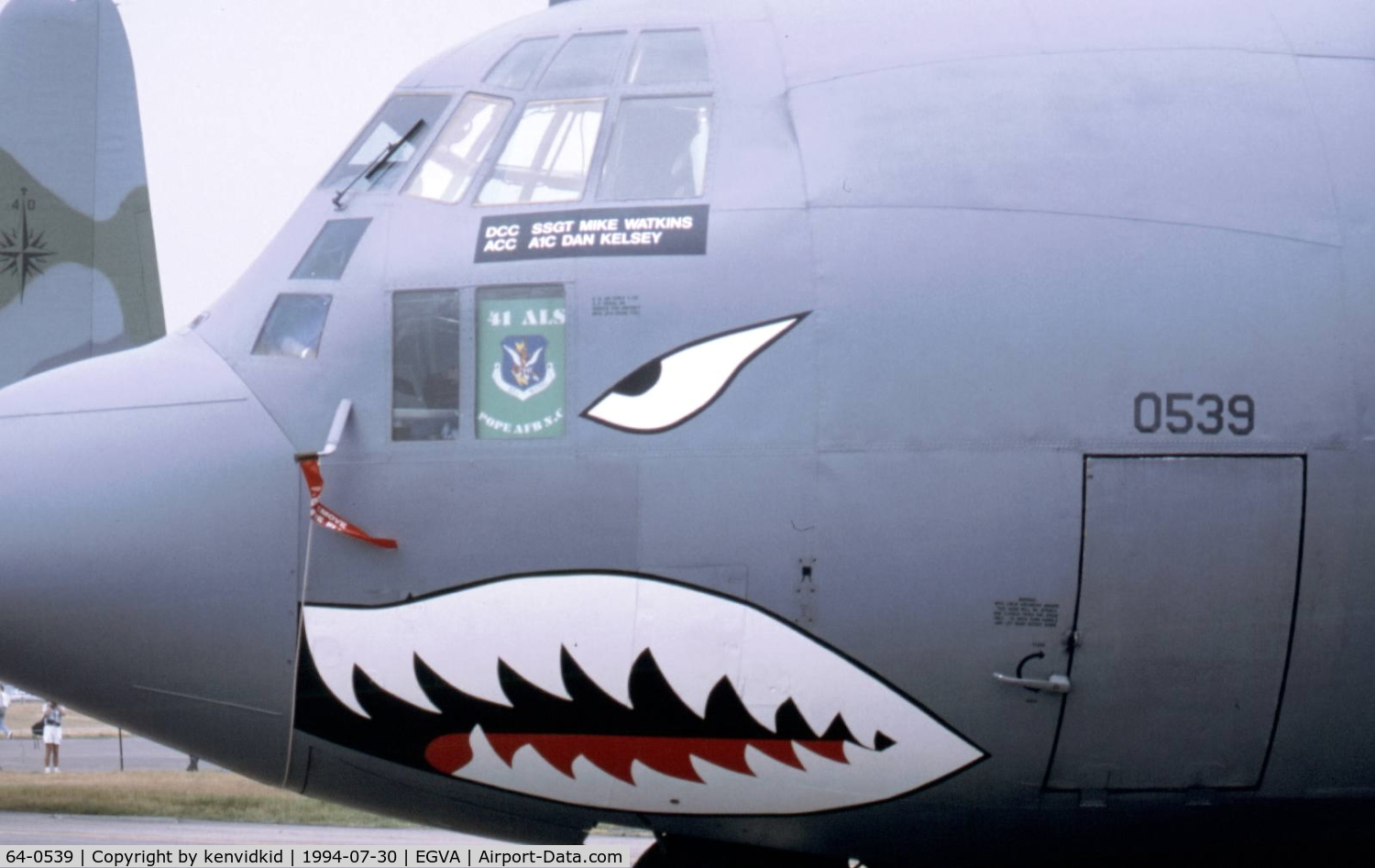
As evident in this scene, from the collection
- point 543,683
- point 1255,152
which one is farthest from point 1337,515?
point 543,683

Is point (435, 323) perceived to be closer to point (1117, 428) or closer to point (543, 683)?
point (543, 683)

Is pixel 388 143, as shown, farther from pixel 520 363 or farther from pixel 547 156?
pixel 520 363

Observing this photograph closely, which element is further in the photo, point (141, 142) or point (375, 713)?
point (141, 142)

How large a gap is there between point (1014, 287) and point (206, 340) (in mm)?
3559

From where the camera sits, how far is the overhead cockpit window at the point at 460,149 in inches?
280

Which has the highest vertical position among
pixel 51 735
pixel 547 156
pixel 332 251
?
pixel 547 156

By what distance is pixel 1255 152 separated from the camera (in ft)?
22.1

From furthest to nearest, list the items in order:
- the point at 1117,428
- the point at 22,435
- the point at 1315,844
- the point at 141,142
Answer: the point at 141,142 < the point at 1315,844 < the point at 22,435 < the point at 1117,428

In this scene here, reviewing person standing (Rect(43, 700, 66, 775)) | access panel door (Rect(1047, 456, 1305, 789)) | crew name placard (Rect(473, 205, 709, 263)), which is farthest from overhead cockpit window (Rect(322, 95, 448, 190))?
person standing (Rect(43, 700, 66, 775))

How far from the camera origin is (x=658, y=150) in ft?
22.7

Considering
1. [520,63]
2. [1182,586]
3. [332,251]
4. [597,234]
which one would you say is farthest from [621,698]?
[520,63]

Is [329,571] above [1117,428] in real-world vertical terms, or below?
below

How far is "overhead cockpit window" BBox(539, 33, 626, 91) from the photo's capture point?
7.16 m

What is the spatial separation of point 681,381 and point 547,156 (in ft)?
4.13
